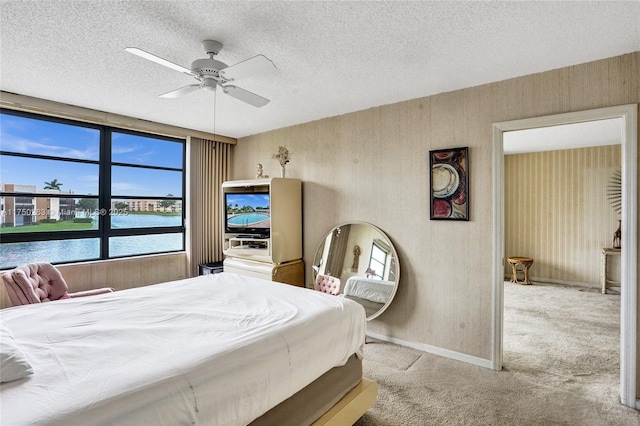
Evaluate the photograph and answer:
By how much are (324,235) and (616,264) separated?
5.51m

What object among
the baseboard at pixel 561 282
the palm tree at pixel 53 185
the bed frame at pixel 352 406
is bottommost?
the baseboard at pixel 561 282

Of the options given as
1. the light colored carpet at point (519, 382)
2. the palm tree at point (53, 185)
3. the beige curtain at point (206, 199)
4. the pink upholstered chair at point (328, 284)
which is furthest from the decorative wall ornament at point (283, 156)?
the palm tree at point (53, 185)

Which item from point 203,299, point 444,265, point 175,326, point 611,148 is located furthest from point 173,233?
point 611,148

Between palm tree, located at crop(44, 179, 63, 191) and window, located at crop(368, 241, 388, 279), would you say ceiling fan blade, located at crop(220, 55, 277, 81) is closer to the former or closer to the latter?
→ window, located at crop(368, 241, 388, 279)

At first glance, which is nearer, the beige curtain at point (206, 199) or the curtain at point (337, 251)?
the curtain at point (337, 251)

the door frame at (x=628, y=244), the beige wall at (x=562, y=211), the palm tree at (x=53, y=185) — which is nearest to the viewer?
the door frame at (x=628, y=244)

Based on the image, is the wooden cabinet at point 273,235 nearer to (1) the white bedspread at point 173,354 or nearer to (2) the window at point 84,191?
(2) the window at point 84,191

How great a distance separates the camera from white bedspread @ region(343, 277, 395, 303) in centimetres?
361

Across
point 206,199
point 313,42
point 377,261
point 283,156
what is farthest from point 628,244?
point 206,199

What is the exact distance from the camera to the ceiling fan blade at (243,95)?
2477mm

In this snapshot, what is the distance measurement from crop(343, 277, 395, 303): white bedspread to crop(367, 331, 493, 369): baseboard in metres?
0.44

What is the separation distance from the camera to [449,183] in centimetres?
325

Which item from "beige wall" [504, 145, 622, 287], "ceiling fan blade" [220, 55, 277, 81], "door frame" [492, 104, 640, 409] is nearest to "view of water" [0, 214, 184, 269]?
"ceiling fan blade" [220, 55, 277, 81]

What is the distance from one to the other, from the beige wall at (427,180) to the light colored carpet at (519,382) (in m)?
0.33
